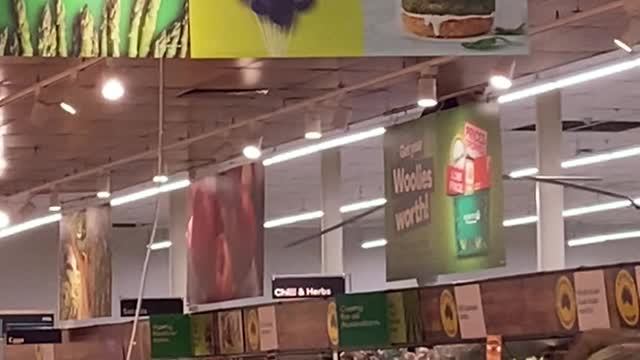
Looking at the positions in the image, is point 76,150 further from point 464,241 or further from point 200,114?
point 464,241

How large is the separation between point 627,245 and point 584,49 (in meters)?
17.0

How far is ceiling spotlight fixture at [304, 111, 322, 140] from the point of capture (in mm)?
11774

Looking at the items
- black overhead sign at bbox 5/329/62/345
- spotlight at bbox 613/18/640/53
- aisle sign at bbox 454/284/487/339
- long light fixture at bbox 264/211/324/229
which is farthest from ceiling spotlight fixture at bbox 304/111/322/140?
long light fixture at bbox 264/211/324/229

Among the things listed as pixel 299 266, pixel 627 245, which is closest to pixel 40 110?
pixel 299 266

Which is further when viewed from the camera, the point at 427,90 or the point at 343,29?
the point at 427,90

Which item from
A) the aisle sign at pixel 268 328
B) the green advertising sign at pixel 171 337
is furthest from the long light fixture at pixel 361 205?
the aisle sign at pixel 268 328

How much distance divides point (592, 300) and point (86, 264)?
31.4 ft

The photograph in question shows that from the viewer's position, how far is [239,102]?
36.7 ft

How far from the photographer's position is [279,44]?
4332mm

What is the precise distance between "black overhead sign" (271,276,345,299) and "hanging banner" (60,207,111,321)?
1.90 m

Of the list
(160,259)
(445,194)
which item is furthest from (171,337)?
(160,259)

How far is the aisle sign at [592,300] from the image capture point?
18.3 ft

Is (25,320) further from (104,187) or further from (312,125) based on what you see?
(312,125)

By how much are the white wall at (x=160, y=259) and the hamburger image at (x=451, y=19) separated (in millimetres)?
19175
